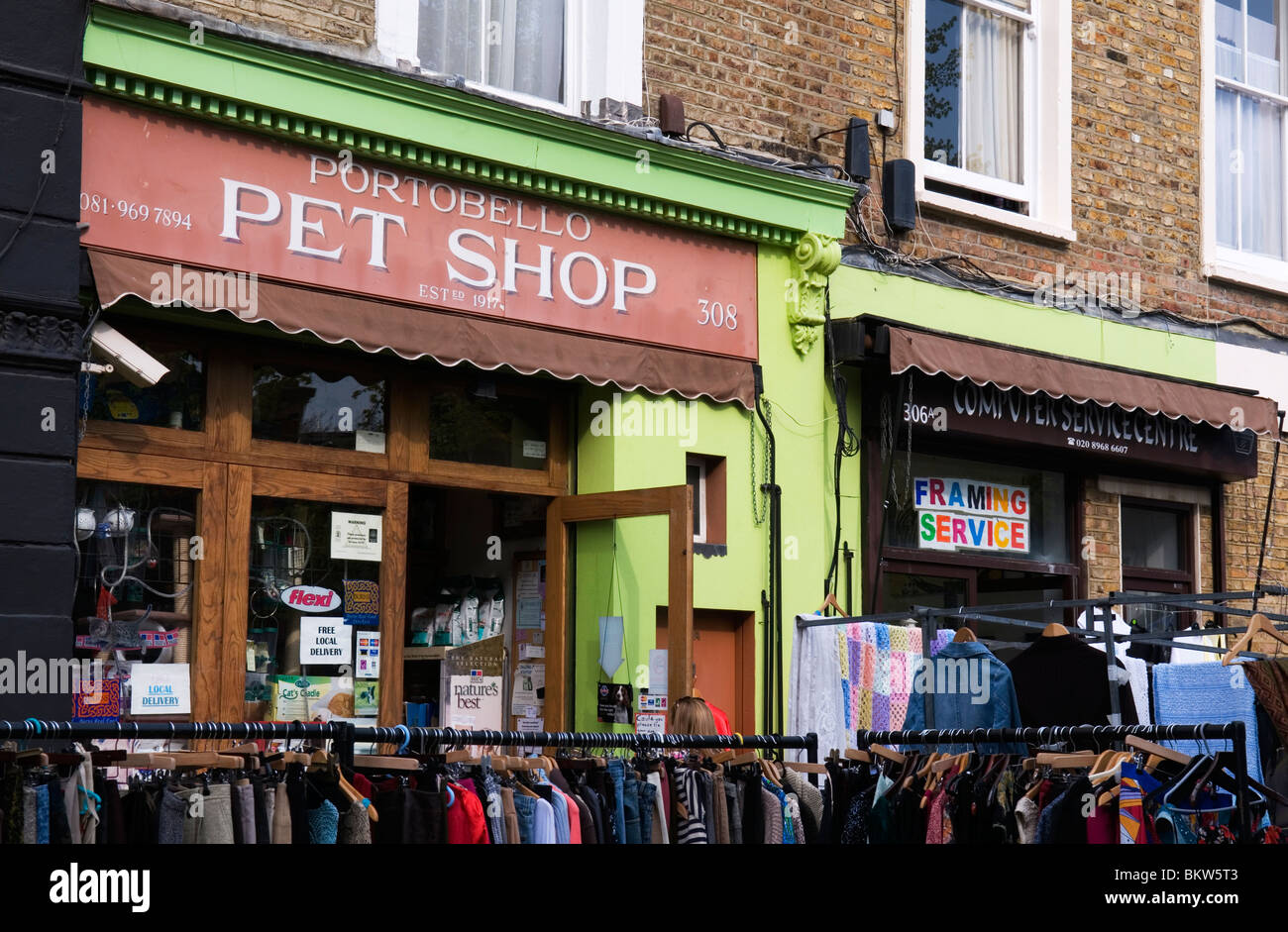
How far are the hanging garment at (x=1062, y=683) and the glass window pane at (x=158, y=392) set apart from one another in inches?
175

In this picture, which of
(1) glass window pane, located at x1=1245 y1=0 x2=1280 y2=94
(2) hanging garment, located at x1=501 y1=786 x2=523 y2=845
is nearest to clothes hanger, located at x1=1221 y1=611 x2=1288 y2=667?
(2) hanging garment, located at x1=501 y1=786 x2=523 y2=845

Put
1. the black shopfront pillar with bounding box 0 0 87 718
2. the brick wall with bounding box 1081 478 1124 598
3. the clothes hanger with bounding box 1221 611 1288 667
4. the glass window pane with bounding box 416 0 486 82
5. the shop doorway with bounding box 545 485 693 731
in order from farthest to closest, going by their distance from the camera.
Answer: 1. the brick wall with bounding box 1081 478 1124 598
2. the glass window pane with bounding box 416 0 486 82
3. the shop doorway with bounding box 545 485 693 731
4. the black shopfront pillar with bounding box 0 0 87 718
5. the clothes hanger with bounding box 1221 611 1288 667

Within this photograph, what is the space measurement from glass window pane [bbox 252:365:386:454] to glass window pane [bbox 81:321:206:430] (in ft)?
1.13

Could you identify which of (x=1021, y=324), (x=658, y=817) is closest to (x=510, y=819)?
(x=658, y=817)

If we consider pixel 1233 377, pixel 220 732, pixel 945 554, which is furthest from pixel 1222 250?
pixel 220 732

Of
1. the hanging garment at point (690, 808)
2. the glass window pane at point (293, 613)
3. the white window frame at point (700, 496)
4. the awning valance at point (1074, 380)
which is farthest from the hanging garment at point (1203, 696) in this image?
the glass window pane at point (293, 613)

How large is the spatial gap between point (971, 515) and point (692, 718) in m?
3.78

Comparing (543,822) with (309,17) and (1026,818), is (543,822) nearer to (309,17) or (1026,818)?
(1026,818)

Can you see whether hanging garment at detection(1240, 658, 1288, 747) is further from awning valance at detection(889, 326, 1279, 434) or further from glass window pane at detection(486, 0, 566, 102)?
glass window pane at detection(486, 0, 566, 102)

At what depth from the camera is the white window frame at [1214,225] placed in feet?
43.1

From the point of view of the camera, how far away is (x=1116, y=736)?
5.84 metres

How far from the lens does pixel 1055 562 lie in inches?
468

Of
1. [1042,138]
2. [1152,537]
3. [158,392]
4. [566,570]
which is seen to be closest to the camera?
[158,392]

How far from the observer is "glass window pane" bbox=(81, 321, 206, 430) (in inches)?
322
